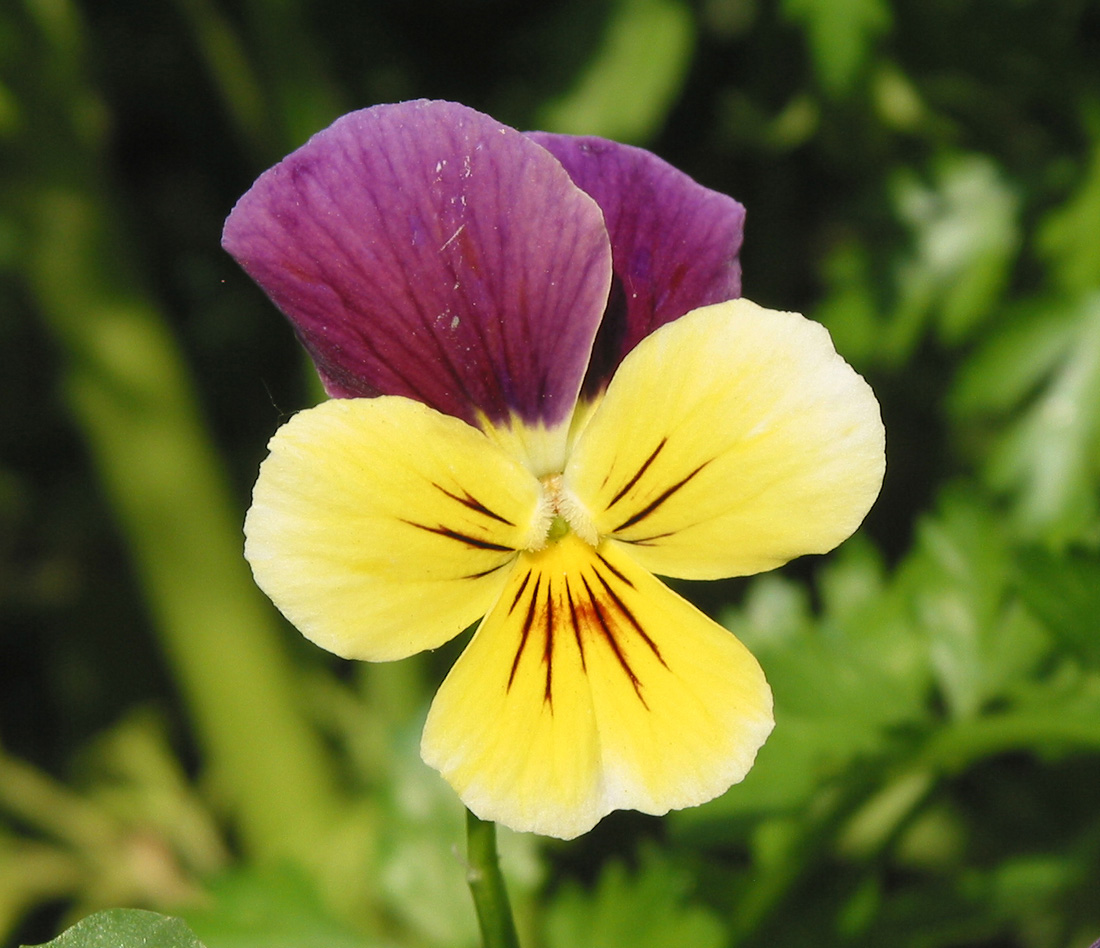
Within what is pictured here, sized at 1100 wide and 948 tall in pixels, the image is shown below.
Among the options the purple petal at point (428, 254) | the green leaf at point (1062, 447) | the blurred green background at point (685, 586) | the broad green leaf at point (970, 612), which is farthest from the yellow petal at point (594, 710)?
the green leaf at point (1062, 447)

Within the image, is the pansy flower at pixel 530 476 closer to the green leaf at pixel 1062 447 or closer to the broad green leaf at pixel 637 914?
the broad green leaf at pixel 637 914

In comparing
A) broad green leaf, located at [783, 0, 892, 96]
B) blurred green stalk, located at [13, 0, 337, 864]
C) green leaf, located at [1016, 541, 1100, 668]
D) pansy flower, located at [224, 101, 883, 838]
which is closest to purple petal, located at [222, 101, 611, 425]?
pansy flower, located at [224, 101, 883, 838]

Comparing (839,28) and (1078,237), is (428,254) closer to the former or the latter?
(839,28)

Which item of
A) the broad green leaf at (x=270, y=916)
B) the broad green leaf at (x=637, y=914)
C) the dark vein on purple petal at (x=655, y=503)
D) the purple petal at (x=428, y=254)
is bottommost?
the broad green leaf at (x=270, y=916)

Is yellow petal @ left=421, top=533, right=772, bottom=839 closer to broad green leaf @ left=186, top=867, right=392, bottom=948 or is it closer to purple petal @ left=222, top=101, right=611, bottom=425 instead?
purple petal @ left=222, top=101, right=611, bottom=425

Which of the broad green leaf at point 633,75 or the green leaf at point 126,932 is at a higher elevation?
the broad green leaf at point 633,75

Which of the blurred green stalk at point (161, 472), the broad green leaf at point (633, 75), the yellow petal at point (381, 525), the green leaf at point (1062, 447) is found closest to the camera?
the yellow petal at point (381, 525)
